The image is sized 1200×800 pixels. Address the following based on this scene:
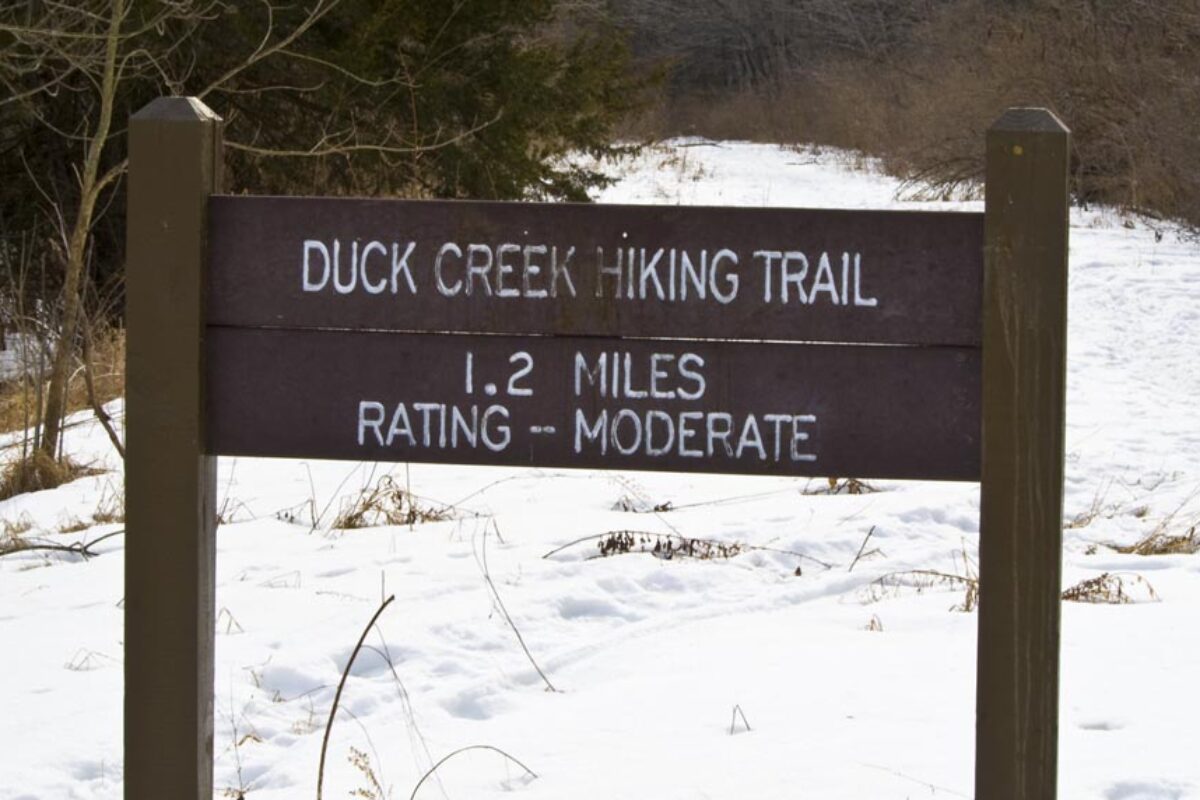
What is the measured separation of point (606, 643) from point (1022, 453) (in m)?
2.10

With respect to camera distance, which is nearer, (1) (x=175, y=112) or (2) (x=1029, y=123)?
(2) (x=1029, y=123)

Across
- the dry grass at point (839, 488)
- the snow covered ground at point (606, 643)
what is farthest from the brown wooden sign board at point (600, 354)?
the dry grass at point (839, 488)

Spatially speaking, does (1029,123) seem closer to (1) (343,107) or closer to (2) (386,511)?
(2) (386,511)

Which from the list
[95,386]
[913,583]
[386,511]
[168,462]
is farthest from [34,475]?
[168,462]

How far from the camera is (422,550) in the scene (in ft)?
17.7

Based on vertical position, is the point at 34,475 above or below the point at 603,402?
below

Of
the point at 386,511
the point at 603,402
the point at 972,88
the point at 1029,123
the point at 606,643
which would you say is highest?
the point at 972,88

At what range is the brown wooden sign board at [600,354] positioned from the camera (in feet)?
7.97

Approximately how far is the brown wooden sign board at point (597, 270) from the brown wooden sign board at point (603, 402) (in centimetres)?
3

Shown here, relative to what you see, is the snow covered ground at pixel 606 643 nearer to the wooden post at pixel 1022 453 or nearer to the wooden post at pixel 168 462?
the wooden post at pixel 168 462

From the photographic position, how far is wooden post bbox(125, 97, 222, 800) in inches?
101

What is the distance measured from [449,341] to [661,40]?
135ft

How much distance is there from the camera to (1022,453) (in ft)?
7.91

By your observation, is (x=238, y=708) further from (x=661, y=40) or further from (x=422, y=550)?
(x=661, y=40)
